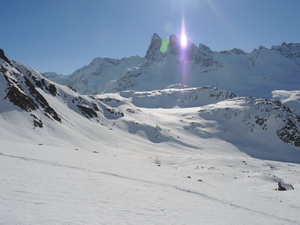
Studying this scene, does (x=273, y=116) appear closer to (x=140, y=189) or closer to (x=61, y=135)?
(x=61, y=135)

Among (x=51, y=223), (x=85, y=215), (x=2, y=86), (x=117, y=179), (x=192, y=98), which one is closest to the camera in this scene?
(x=51, y=223)

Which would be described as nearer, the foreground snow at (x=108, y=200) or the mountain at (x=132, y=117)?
the foreground snow at (x=108, y=200)

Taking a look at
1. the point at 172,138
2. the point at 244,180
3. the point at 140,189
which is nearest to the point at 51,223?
the point at 140,189

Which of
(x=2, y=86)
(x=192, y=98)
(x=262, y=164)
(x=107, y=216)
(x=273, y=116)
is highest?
(x=192, y=98)

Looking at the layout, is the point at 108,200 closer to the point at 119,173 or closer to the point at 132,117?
the point at 119,173

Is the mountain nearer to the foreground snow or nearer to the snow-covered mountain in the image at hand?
the snow-covered mountain

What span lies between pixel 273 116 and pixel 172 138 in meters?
55.9

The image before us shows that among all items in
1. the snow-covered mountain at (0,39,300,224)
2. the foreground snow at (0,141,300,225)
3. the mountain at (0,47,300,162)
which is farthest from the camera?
the mountain at (0,47,300,162)

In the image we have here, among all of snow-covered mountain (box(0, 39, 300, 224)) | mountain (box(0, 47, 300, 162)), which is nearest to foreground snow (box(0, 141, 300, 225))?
snow-covered mountain (box(0, 39, 300, 224))

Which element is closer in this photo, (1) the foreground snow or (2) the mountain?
(1) the foreground snow

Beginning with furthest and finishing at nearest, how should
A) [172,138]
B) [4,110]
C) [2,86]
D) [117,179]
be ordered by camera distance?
1. [172,138]
2. [2,86]
3. [4,110]
4. [117,179]

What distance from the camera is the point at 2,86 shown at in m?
44.4

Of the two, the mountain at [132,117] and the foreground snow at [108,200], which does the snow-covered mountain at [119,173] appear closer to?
the foreground snow at [108,200]

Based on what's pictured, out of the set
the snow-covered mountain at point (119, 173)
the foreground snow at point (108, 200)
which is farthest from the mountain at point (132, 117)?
the foreground snow at point (108, 200)
